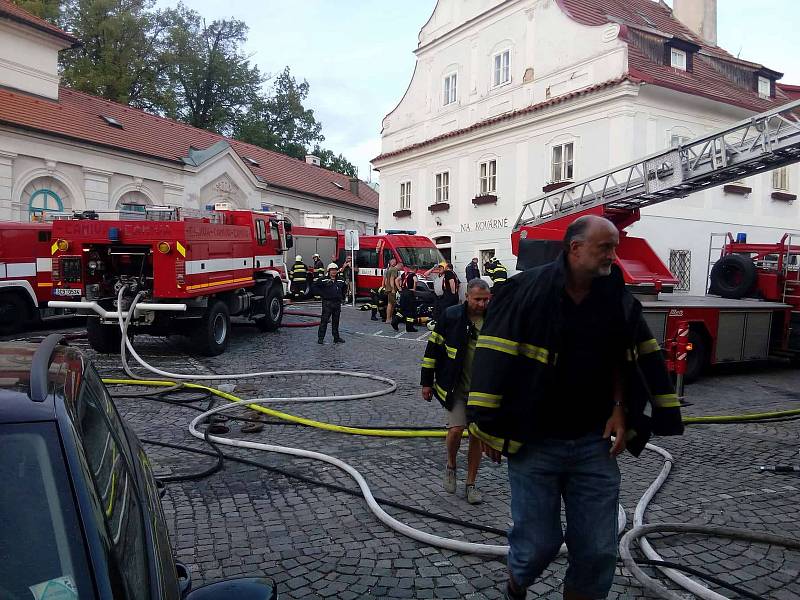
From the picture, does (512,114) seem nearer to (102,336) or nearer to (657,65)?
(657,65)

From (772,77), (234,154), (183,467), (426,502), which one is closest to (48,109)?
(234,154)

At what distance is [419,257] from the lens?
2188 cm

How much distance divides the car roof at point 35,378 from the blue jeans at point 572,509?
5.74ft

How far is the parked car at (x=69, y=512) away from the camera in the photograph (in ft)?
5.02

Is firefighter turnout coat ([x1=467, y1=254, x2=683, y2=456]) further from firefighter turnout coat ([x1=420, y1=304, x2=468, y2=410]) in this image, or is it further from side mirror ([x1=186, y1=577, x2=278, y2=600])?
firefighter turnout coat ([x1=420, y1=304, x2=468, y2=410])

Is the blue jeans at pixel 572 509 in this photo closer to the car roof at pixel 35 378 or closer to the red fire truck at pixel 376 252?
the car roof at pixel 35 378

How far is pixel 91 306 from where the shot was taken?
1027 cm

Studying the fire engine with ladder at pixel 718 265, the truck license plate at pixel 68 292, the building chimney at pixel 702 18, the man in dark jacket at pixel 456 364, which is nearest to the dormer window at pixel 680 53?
the building chimney at pixel 702 18

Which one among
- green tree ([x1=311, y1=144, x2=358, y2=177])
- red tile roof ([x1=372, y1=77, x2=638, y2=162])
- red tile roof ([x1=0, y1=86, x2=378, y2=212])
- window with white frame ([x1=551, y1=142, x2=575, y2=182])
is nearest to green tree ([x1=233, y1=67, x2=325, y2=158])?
green tree ([x1=311, y1=144, x2=358, y2=177])

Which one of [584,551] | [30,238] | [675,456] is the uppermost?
[30,238]

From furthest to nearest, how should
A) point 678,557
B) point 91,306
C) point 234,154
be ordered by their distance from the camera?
point 234,154, point 91,306, point 678,557

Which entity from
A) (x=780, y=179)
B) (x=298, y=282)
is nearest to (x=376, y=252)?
(x=298, y=282)

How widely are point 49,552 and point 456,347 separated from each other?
136 inches

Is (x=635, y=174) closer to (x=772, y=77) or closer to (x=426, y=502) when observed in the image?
(x=426, y=502)
